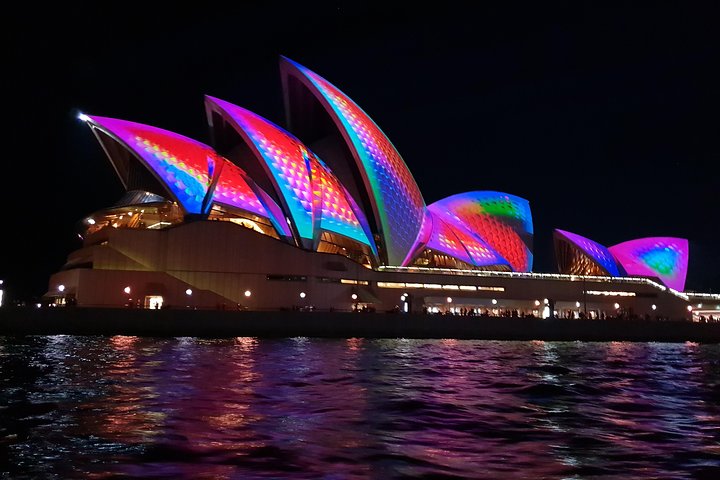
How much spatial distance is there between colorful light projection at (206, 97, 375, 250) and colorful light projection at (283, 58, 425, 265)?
2082mm

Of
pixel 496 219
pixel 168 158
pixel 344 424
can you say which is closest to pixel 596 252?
pixel 496 219

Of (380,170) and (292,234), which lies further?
(380,170)

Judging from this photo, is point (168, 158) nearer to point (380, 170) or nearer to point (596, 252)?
point (380, 170)

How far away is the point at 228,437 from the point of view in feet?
21.9

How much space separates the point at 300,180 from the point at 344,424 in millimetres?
34169

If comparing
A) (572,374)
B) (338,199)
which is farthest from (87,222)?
(572,374)

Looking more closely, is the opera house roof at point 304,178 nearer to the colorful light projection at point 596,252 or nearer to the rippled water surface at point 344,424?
the colorful light projection at point 596,252

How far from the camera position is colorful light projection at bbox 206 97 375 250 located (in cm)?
3984

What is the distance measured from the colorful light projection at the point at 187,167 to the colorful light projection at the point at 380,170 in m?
7.33

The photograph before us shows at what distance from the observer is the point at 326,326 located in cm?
3591

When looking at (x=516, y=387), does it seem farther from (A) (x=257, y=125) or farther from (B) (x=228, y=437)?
(A) (x=257, y=125)

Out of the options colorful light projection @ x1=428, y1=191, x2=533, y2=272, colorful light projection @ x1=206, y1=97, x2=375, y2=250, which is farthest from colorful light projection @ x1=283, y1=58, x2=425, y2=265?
colorful light projection @ x1=428, y1=191, x2=533, y2=272

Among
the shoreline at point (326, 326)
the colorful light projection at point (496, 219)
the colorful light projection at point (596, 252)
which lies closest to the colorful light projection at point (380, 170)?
the colorful light projection at point (496, 219)

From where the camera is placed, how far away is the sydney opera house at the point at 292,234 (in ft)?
125
